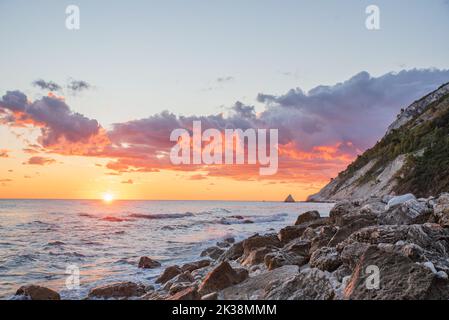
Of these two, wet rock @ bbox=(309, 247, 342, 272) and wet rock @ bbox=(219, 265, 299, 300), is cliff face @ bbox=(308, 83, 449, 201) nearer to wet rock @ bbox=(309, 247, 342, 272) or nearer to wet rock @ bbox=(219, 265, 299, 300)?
wet rock @ bbox=(309, 247, 342, 272)

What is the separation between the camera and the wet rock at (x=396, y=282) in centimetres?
736

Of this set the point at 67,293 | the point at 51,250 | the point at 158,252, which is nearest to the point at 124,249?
the point at 158,252

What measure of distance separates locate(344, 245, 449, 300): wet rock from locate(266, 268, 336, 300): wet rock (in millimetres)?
411

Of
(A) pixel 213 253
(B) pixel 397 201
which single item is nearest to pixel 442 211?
(B) pixel 397 201

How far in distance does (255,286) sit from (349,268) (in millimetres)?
2298

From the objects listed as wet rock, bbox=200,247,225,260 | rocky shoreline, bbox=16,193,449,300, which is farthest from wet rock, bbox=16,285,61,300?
wet rock, bbox=200,247,225,260

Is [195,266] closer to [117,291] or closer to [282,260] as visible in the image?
[117,291]

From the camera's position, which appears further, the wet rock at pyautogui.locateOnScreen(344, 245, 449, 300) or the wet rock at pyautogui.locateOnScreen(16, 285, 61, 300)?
the wet rock at pyautogui.locateOnScreen(16, 285, 61, 300)

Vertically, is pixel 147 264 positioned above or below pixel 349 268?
below

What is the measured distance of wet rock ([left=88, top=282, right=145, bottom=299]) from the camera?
12812 millimetres

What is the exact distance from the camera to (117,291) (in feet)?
42.4
